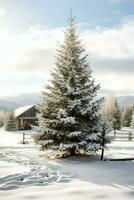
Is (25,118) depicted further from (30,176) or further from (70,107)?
(30,176)

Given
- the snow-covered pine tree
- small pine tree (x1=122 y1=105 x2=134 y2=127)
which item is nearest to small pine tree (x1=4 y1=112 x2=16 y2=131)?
small pine tree (x1=122 y1=105 x2=134 y2=127)

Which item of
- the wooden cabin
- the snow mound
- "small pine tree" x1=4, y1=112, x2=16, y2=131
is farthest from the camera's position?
the wooden cabin

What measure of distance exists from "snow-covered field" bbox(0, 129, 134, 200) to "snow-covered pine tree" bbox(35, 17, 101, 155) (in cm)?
141

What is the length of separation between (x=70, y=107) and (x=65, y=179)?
8.03m

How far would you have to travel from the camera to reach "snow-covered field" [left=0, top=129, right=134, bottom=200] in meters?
13.2

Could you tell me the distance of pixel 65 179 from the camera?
52.8 ft

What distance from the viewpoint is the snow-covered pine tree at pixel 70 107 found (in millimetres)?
23000

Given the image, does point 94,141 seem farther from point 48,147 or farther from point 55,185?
point 55,185

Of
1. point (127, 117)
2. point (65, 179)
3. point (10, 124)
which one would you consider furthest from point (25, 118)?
point (65, 179)

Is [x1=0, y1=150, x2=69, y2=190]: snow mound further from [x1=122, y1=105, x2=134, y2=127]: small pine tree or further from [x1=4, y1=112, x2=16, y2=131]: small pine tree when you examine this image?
[x1=122, y1=105, x2=134, y2=127]: small pine tree

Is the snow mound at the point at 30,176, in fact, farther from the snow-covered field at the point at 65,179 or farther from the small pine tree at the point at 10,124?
the small pine tree at the point at 10,124

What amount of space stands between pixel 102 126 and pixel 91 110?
132cm

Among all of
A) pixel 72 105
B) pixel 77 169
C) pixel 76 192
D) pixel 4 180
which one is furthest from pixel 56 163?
pixel 76 192

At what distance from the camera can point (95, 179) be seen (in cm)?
1625
